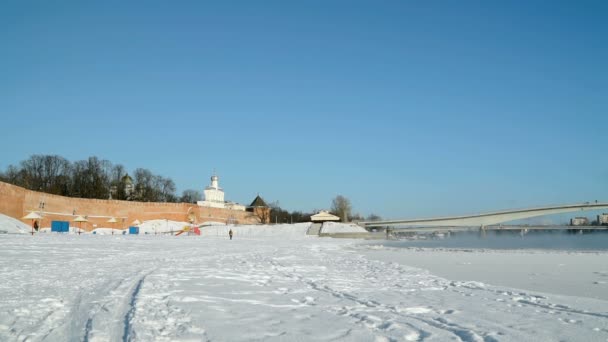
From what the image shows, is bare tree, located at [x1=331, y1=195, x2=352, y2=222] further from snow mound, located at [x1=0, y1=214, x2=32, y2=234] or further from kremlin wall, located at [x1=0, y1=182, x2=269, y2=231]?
snow mound, located at [x1=0, y1=214, x2=32, y2=234]

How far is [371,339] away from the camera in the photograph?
5.22 m

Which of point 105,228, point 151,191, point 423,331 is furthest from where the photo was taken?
point 151,191

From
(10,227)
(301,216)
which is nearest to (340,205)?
(301,216)

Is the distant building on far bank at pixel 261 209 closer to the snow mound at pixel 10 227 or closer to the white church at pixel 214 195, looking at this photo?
the white church at pixel 214 195

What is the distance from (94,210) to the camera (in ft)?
229

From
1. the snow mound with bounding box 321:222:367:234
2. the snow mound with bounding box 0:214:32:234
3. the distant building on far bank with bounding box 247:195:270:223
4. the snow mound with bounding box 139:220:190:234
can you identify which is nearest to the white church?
the distant building on far bank with bounding box 247:195:270:223

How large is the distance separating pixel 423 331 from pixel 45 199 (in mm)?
64506

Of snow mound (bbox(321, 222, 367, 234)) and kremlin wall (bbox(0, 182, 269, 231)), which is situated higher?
kremlin wall (bbox(0, 182, 269, 231))

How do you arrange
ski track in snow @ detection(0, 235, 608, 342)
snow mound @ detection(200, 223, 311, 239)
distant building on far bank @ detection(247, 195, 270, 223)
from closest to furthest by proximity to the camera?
ski track in snow @ detection(0, 235, 608, 342) < snow mound @ detection(200, 223, 311, 239) < distant building on far bank @ detection(247, 195, 270, 223)

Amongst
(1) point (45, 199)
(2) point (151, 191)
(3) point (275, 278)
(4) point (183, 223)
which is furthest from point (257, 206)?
(3) point (275, 278)

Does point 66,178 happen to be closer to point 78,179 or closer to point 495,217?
point 78,179

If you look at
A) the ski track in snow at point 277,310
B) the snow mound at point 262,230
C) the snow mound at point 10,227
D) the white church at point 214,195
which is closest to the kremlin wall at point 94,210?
the snow mound at point 10,227

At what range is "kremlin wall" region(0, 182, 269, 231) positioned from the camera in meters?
52.4

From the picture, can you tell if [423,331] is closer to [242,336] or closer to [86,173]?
[242,336]
